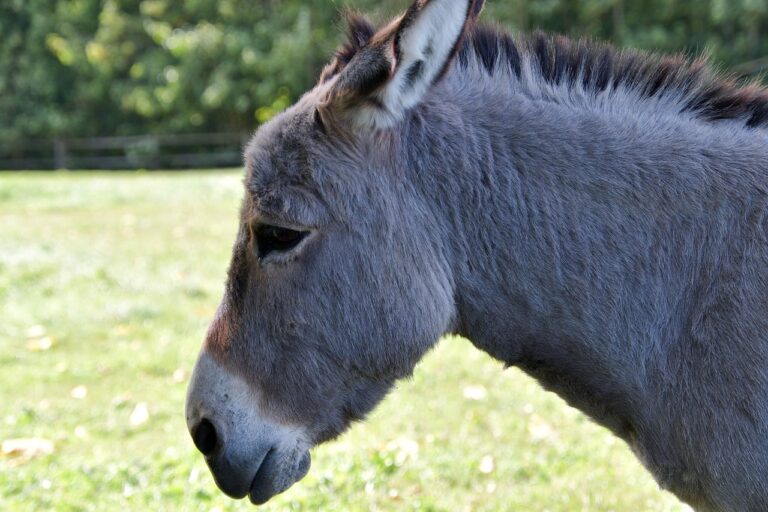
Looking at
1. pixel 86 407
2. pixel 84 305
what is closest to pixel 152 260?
pixel 84 305

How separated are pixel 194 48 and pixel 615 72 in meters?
28.6

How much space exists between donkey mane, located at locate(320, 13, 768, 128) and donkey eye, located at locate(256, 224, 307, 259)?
1.84ft

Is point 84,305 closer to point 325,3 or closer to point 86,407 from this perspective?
point 86,407

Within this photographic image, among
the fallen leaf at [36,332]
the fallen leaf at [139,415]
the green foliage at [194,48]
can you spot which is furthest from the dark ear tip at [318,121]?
the green foliage at [194,48]

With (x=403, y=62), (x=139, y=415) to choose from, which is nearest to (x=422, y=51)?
(x=403, y=62)

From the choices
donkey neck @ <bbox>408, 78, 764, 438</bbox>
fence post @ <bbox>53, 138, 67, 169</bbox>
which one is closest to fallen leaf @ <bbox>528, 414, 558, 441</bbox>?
donkey neck @ <bbox>408, 78, 764, 438</bbox>

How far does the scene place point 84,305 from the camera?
7.82 meters

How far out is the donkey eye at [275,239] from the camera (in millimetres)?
2299

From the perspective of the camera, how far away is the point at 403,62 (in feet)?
7.05

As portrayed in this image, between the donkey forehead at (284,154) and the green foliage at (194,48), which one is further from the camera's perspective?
the green foliage at (194,48)

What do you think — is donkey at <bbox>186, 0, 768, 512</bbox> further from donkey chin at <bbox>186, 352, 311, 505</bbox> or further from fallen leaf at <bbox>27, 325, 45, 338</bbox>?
fallen leaf at <bbox>27, 325, 45, 338</bbox>

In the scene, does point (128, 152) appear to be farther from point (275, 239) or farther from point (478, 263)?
point (478, 263)

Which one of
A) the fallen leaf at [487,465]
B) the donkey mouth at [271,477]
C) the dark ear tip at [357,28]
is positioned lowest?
the fallen leaf at [487,465]

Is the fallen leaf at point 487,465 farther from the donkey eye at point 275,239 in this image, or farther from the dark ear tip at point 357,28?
the dark ear tip at point 357,28
